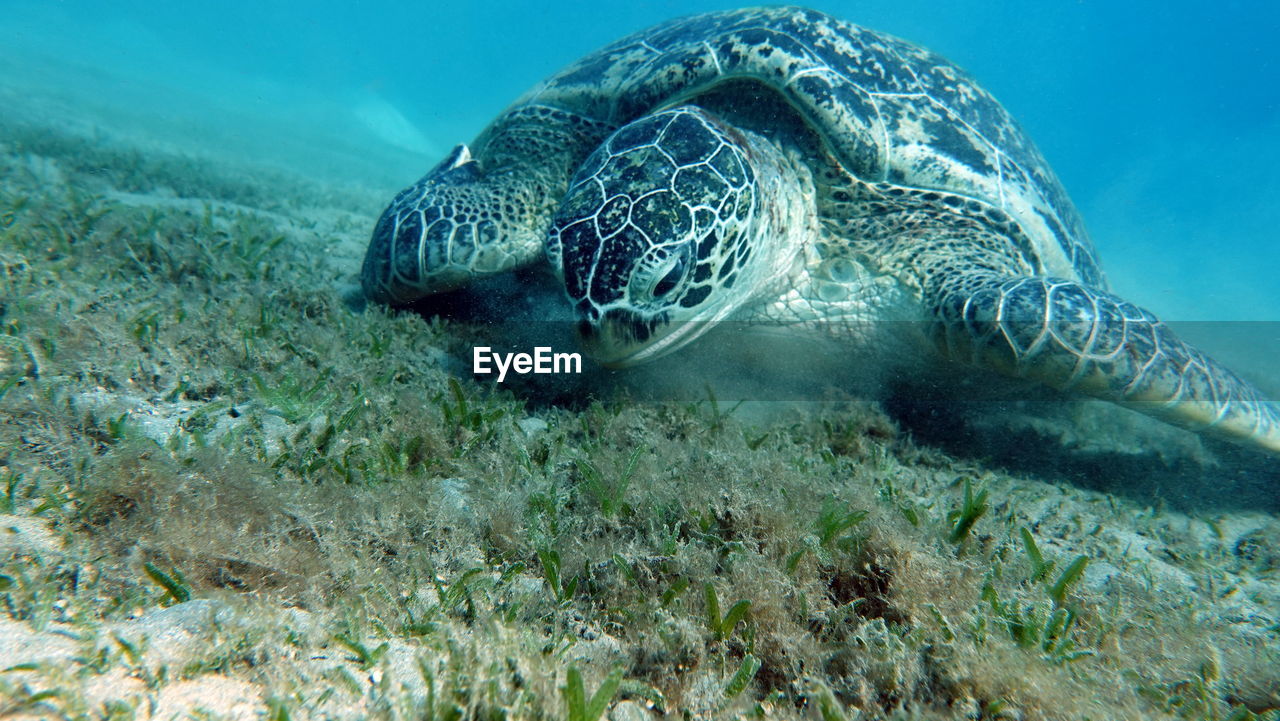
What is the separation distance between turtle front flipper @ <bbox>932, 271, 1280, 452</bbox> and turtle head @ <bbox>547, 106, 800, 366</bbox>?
1159mm

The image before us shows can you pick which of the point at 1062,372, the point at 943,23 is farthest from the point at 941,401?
the point at 943,23

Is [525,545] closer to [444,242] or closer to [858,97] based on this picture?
[444,242]

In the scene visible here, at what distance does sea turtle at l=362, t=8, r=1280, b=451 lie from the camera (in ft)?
8.15

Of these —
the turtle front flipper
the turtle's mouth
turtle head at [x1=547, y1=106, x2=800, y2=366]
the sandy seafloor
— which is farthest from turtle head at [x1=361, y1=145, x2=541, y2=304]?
the turtle front flipper

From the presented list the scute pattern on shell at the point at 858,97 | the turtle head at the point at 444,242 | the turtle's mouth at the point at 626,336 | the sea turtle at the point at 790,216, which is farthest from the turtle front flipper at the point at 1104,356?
the turtle head at the point at 444,242

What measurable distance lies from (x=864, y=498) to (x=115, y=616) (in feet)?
6.00

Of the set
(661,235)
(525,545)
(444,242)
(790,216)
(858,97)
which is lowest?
(525,545)

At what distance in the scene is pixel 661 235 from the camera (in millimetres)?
2373

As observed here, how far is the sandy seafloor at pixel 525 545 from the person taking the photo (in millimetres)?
1069

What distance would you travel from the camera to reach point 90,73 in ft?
56.3

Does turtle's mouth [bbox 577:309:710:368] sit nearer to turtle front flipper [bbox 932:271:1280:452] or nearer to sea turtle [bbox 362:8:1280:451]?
sea turtle [bbox 362:8:1280:451]

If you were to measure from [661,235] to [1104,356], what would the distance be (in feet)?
6.93

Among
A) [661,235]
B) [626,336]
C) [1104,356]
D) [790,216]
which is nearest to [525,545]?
[626,336]

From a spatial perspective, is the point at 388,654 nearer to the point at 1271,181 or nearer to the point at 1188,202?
the point at 1188,202
